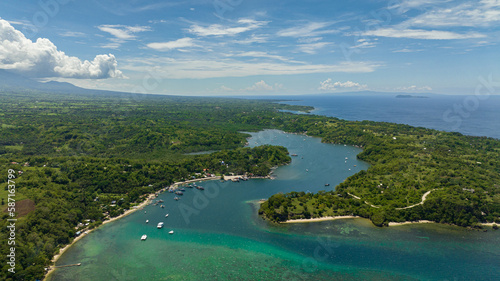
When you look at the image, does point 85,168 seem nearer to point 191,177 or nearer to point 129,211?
point 129,211

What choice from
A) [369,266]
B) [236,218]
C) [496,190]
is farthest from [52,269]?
[496,190]

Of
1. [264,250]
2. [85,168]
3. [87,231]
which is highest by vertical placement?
[85,168]

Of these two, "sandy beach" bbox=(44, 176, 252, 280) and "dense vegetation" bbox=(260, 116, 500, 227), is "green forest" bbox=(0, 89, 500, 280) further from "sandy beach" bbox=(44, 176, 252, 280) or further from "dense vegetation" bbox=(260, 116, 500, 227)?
"sandy beach" bbox=(44, 176, 252, 280)

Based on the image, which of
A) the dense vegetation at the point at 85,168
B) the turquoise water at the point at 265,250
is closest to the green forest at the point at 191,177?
the dense vegetation at the point at 85,168

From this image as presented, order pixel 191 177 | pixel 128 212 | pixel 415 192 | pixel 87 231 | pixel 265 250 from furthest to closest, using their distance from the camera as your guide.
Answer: pixel 191 177 → pixel 415 192 → pixel 128 212 → pixel 87 231 → pixel 265 250

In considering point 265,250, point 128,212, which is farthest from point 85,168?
point 265,250

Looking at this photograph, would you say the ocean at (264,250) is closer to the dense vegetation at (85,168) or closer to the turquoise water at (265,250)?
the turquoise water at (265,250)
